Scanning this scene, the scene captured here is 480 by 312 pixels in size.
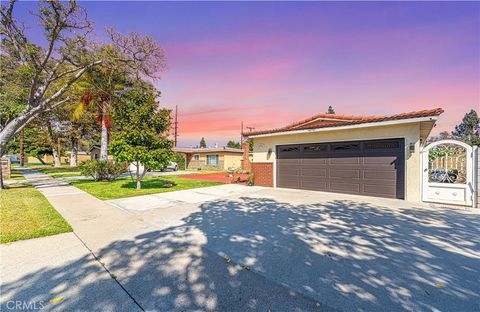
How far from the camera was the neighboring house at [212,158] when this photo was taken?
27.2 m

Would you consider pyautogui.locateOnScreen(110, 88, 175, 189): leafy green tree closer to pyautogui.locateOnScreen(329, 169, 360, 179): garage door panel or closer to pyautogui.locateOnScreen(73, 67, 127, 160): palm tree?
pyautogui.locateOnScreen(73, 67, 127, 160): palm tree

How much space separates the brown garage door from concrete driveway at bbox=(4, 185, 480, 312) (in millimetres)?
2205

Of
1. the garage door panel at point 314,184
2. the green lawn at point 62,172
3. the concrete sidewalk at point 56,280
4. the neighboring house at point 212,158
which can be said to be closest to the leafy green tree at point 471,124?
the neighboring house at point 212,158

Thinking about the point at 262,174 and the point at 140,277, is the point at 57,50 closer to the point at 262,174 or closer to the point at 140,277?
the point at 262,174

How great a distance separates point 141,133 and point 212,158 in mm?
18980

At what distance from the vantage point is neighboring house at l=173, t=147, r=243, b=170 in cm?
2720

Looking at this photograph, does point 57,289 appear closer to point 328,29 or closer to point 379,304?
point 379,304

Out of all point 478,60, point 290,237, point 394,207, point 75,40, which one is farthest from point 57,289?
point 478,60

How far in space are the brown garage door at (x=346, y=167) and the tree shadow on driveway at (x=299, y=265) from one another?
2.82m

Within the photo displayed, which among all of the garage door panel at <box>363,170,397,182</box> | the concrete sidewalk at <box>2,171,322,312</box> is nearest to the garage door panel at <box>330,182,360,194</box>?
the garage door panel at <box>363,170,397,182</box>

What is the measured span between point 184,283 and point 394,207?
6.85 meters

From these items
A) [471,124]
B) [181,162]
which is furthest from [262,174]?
[471,124]

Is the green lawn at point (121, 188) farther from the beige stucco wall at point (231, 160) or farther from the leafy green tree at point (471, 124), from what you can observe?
the leafy green tree at point (471, 124)

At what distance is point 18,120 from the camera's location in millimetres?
9250
